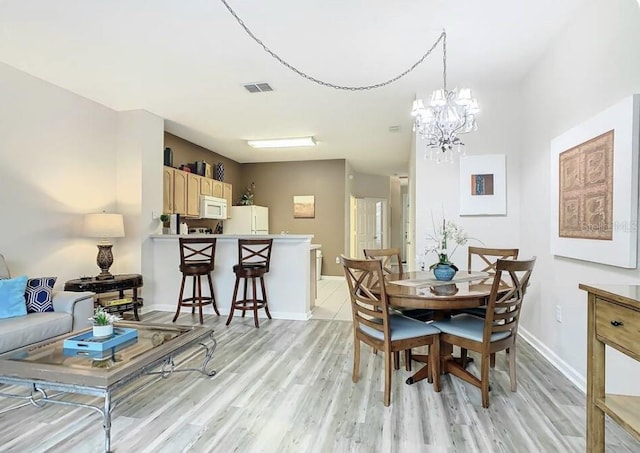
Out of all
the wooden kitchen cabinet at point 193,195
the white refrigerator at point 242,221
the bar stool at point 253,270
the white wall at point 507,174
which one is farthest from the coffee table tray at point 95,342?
the white refrigerator at point 242,221

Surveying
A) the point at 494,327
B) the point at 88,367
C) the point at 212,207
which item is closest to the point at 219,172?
the point at 212,207

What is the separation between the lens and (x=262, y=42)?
2930 mm

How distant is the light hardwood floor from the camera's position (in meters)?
1.82

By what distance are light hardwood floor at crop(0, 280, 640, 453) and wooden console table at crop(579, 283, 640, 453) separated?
0.49 m

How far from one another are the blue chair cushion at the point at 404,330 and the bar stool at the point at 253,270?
191 cm

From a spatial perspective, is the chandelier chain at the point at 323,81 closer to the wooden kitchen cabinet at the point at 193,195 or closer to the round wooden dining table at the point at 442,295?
the round wooden dining table at the point at 442,295

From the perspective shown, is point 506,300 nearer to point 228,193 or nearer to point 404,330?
point 404,330

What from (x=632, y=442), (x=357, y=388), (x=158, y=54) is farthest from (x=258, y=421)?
(x=158, y=54)

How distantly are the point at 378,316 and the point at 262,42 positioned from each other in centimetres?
237

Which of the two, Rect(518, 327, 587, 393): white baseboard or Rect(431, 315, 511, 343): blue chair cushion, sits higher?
Rect(431, 315, 511, 343): blue chair cushion

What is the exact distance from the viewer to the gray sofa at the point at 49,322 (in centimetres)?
238

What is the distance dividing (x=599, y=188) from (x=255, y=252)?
330 centimetres

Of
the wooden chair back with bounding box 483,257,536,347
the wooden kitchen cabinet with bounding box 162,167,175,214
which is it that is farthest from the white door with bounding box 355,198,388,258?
the wooden chair back with bounding box 483,257,536,347

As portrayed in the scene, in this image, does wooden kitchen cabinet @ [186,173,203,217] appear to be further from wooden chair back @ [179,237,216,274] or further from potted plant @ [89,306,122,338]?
potted plant @ [89,306,122,338]
